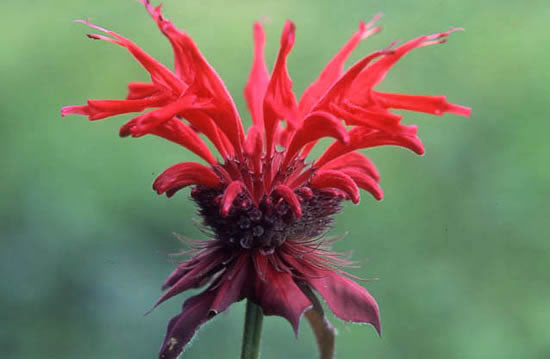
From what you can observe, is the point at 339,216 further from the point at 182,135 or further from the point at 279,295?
the point at 279,295

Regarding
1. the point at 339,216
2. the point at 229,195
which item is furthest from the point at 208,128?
the point at 339,216

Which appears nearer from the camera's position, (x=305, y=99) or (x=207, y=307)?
(x=207, y=307)

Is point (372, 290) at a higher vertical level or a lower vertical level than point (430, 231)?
lower

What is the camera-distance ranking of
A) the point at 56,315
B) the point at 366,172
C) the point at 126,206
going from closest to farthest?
1. the point at 366,172
2. the point at 56,315
3. the point at 126,206

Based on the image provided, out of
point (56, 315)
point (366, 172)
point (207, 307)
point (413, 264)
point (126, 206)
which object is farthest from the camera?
point (413, 264)

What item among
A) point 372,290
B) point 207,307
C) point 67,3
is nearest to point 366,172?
point 207,307

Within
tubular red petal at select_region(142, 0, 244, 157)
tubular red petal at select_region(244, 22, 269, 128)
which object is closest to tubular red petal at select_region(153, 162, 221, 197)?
tubular red petal at select_region(142, 0, 244, 157)

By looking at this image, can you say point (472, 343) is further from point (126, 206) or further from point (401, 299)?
point (126, 206)
